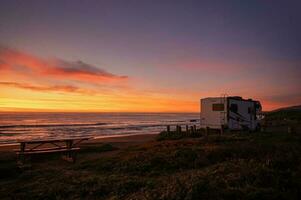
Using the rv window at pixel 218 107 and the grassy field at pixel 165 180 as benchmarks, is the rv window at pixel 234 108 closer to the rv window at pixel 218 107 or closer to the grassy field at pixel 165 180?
the rv window at pixel 218 107

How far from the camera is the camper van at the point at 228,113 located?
2305 cm

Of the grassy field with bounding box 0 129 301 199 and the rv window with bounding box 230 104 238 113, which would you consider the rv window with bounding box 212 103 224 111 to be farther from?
the grassy field with bounding box 0 129 301 199

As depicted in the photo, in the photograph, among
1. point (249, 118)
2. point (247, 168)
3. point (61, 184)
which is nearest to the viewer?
point (61, 184)

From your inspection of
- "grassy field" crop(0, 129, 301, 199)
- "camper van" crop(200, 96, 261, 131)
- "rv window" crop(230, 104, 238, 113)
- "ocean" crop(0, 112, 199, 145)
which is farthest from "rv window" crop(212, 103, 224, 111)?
"ocean" crop(0, 112, 199, 145)

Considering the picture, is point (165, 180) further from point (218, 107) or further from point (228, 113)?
point (218, 107)

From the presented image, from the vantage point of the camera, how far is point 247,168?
8.19 m

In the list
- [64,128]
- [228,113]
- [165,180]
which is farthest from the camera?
[64,128]

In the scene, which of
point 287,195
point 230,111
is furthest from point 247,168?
point 230,111

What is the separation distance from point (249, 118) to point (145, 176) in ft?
64.3

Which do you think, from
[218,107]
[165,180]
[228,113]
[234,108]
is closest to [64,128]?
[218,107]

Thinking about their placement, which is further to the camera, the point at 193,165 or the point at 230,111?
the point at 230,111

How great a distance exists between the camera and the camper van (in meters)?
23.0

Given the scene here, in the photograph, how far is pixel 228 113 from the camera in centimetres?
2298

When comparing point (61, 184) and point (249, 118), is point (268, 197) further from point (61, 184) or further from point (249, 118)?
point (249, 118)
